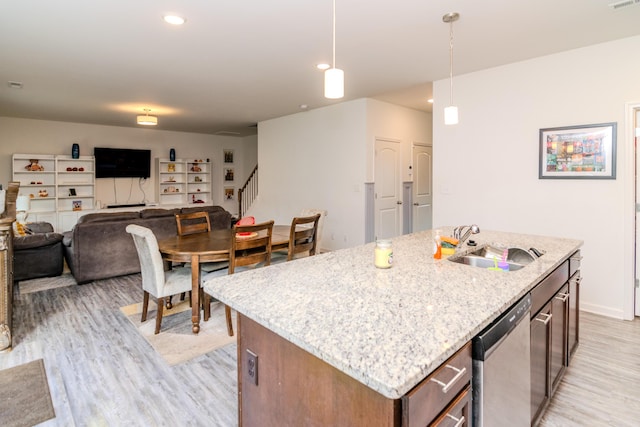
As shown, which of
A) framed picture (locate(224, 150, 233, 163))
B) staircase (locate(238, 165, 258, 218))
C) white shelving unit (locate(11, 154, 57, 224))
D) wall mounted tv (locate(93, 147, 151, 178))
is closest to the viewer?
white shelving unit (locate(11, 154, 57, 224))

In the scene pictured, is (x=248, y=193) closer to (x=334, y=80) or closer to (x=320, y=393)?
(x=334, y=80)

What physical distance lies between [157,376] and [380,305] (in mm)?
1874

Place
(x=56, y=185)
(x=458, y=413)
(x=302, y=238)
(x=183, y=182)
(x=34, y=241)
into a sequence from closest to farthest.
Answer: (x=458, y=413) → (x=302, y=238) → (x=34, y=241) → (x=56, y=185) → (x=183, y=182)

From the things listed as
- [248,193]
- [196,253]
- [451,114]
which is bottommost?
[196,253]

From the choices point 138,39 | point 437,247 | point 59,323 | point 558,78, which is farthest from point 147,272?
point 558,78

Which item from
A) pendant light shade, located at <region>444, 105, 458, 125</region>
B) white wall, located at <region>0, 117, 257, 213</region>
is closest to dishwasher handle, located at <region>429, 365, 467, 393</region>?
pendant light shade, located at <region>444, 105, 458, 125</region>

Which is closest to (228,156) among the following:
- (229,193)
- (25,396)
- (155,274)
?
(229,193)

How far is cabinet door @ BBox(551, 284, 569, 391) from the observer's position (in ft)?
6.34

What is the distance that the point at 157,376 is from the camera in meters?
2.38

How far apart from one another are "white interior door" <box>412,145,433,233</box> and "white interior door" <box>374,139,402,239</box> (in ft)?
1.70

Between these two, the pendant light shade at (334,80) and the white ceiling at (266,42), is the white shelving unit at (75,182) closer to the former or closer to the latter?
the white ceiling at (266,42)

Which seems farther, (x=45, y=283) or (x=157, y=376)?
(x=45, y=283)

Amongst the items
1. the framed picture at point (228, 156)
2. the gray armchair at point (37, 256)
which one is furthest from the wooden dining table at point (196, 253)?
the framed picture at point (228, 156)

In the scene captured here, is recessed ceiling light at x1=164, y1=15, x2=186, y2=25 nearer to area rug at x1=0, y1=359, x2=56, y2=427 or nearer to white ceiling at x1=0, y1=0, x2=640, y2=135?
white ceiling at x1=0, y1=0, x2=640, y2=135
